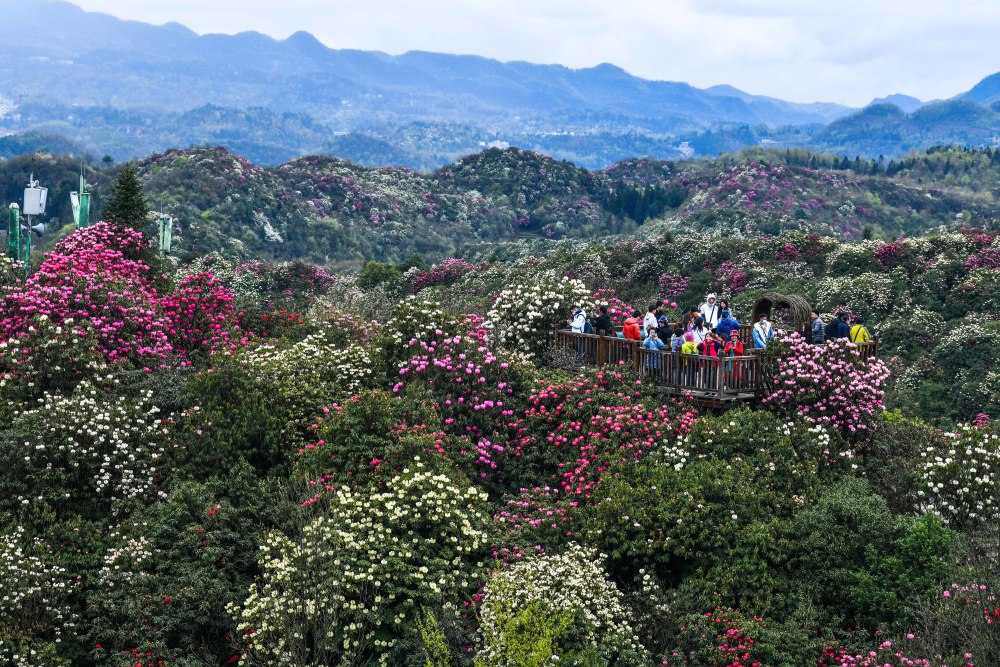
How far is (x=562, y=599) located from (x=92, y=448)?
8038 millimetres

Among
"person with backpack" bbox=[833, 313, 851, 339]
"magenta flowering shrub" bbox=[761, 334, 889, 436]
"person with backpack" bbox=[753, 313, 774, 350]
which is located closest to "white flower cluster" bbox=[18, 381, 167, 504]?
"magenta flowering shrub" bbox=[761, 334, 889, 436]

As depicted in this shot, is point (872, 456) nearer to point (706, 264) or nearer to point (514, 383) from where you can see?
point (514, 383)

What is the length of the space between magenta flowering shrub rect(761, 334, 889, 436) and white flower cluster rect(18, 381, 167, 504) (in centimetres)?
1042

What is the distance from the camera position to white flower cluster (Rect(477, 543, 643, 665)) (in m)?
11.8

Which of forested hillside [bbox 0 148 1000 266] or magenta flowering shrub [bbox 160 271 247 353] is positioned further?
forested hillside [bbox 0 148 1000 266]

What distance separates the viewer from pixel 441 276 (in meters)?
49.9

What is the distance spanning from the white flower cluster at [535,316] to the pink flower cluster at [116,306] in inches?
239

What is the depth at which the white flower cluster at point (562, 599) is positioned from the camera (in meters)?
11.8

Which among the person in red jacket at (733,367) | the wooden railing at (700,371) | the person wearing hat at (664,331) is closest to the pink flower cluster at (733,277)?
the person wearing hat at (664,331)

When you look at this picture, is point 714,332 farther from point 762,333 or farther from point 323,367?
point 323,367

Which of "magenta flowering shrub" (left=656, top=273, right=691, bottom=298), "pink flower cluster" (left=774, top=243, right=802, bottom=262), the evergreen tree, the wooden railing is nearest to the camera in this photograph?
the wooden railing

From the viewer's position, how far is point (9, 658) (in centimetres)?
1193

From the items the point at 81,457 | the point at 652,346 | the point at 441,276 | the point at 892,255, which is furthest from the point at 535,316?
the point at 441,276

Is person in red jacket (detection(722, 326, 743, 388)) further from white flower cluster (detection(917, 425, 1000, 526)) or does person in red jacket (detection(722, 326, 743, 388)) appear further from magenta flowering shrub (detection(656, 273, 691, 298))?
magenta flowering shrub (detection(656, 273, 691, 298))
